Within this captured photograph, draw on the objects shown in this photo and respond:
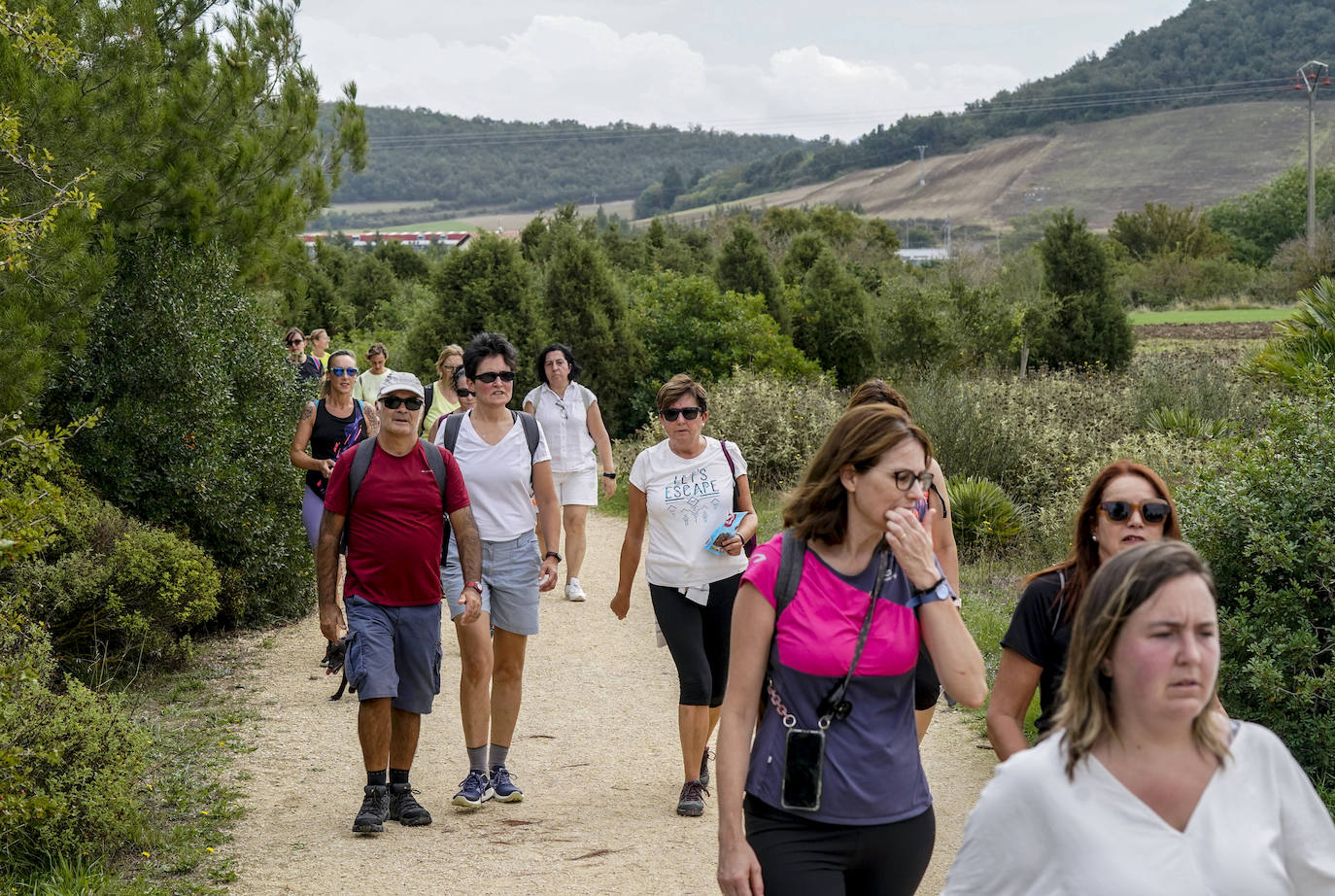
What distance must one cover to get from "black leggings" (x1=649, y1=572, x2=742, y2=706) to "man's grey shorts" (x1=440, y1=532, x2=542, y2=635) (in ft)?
2.27

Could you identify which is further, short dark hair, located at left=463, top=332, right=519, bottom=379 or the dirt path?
short dark hair, located at left=463, top=332, right=519, bottom=379

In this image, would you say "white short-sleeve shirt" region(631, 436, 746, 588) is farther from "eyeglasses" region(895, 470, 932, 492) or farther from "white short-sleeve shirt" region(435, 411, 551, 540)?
"eyeglasses" region(895, 470, 932, 492)

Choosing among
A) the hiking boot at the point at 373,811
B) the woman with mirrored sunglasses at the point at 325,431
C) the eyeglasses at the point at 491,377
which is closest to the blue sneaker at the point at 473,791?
the hiking boot at the point at 373,811

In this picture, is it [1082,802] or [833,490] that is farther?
[833,490]

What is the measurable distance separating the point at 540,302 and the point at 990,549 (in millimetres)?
10764

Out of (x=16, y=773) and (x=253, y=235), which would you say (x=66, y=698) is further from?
(x=253, y=235)

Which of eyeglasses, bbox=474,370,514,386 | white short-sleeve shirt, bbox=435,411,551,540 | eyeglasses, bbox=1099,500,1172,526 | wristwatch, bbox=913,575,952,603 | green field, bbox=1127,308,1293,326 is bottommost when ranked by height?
green field, bbox=1127,308,1293,326

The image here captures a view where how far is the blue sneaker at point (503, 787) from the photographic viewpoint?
638cm

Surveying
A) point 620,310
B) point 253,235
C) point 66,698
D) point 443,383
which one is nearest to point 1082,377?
point 620,310

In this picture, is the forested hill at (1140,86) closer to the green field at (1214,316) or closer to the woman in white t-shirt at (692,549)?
the green field at (1214,316)

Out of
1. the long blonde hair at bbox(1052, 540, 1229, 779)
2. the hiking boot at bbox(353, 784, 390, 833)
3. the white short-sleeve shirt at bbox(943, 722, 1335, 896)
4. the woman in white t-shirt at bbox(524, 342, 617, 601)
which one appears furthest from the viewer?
the woman in white t-shirt at bbox(524, 342, 617, 601)

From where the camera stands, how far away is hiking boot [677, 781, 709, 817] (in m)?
6.21

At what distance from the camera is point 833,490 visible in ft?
11.0

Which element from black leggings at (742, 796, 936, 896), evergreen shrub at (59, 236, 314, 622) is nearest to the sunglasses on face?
black leggings at (742, 796, 936, 896)
